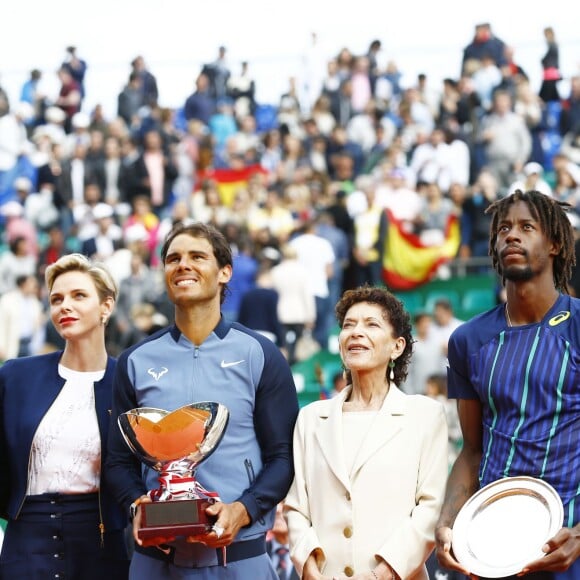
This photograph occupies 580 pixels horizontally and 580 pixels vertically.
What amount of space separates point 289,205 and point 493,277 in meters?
2.91

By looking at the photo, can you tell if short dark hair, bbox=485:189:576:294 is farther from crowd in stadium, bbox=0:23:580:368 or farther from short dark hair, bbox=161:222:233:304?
crowd in stadium, bbox=0:23:580:368

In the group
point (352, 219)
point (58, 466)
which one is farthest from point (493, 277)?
point (58, 466)

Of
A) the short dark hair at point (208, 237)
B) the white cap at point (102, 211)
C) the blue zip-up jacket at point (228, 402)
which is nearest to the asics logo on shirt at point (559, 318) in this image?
the blue zip-up jacket at point (228, 402)

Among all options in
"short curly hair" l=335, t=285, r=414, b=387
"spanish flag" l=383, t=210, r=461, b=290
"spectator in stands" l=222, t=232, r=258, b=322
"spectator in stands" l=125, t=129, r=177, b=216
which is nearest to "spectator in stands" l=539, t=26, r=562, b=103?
"spanish flag" l=383, t=210, r=461, b=290

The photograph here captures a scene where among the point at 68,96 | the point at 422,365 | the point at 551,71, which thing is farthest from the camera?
the point at 68,96

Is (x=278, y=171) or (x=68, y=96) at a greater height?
(x=68, y=96)

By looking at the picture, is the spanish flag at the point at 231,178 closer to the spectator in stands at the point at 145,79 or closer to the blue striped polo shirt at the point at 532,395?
the spectator in stands at the point at 145,79

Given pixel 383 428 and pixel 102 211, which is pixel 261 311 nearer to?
pixel 102 211

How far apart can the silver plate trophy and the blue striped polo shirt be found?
951mm

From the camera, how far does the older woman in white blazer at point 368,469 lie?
485 cm

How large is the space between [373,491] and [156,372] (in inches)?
37.6

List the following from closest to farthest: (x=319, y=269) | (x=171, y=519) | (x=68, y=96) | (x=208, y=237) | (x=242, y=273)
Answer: (x=171, y=519), (x=208, y=237), (x=242, y=273), (x=319, y=269), (x=68, y=96)

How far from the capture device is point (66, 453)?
5.36 metres

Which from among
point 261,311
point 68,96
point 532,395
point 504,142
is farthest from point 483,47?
point 532,395
